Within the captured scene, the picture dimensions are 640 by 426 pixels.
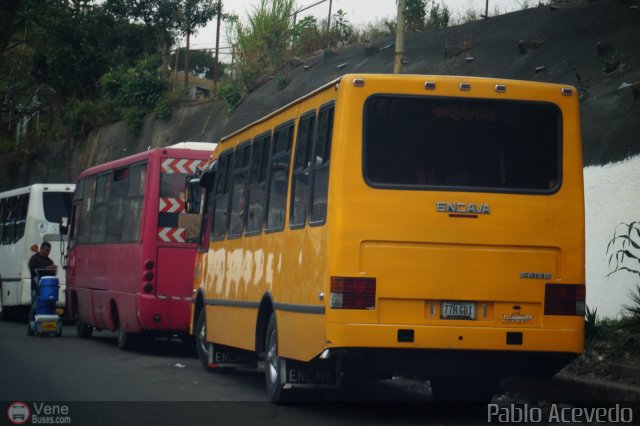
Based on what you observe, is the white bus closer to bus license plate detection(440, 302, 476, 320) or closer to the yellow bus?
the yellow bus

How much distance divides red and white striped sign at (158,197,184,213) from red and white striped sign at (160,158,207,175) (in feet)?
1.46

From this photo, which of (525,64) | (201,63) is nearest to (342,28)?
(525,64)

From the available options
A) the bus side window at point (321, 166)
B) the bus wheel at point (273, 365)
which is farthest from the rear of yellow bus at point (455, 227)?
the bus wheel at point (273, 365)

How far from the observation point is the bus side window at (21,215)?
30.7 m

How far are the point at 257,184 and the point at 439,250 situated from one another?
3577 millimetres

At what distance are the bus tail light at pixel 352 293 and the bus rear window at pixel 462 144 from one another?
903mm

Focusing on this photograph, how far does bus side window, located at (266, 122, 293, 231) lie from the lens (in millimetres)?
12773

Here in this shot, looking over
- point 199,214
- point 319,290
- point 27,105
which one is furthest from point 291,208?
point 27,105

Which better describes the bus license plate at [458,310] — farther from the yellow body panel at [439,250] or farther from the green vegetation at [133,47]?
the green vegetation at [133,47]

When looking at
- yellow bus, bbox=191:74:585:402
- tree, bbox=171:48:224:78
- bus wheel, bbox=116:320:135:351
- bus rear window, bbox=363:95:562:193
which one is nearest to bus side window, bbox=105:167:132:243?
bus wheel, bbox=116:320:135:351

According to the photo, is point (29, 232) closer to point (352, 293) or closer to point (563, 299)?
point (352, 293)

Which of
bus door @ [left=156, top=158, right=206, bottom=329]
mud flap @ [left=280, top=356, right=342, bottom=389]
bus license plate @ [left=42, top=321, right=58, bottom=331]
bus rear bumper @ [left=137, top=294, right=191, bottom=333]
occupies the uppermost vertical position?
bus door @ [left=156, top=158, right=206, bottom=329]

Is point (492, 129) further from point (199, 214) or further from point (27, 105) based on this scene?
point (27, 105)

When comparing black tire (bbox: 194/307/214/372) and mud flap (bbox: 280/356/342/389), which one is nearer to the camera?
mud flap (bbox: 280/356/342/389)
